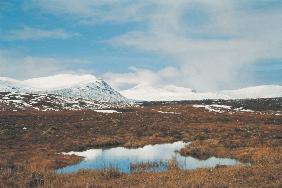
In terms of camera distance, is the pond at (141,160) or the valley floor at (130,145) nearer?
the valley floor at (130,145)

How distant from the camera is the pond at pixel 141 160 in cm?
3790

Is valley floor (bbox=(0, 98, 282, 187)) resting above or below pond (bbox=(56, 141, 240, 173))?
above

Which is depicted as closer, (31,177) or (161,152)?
(31,177)

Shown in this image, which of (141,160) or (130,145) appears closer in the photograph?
(141,160)

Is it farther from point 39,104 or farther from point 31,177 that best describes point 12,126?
point 39,104

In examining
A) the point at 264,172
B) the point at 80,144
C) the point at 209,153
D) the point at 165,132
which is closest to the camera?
the point at 264,172

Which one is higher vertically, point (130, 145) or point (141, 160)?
point (130, 145)

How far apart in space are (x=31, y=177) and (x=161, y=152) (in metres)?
23.2

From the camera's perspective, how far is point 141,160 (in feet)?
140

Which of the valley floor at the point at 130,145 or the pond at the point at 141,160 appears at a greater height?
the valley floor at the point at 130,145

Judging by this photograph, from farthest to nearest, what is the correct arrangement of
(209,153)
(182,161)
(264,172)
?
1. (209,153)
2. (182,161)
3. (264,172)

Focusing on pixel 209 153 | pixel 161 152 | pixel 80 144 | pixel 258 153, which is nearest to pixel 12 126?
pixel 80 144

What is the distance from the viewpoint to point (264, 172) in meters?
27.1

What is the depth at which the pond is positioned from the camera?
124ft
